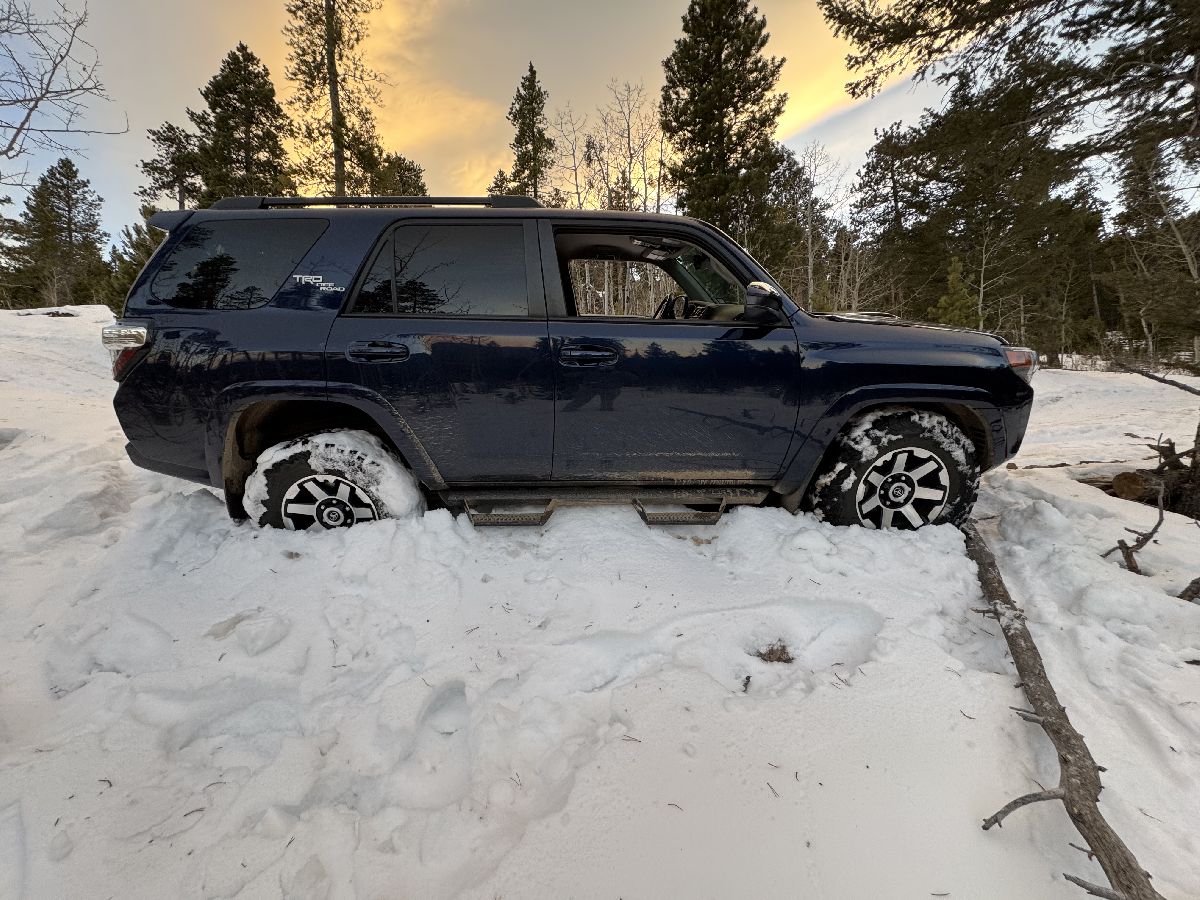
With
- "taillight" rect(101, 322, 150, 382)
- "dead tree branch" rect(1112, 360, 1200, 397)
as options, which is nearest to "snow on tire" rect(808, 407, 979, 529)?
"dead tree branch" rect(1112, 360, 1200, 397)

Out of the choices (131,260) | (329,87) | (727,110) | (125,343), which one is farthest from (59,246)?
(125,343)

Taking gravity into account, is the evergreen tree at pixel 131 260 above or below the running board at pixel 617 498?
above

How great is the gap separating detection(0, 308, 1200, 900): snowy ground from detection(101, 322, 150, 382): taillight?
891mm

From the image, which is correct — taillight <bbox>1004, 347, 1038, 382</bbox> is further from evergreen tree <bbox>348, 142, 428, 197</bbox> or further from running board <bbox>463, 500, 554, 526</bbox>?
evergreen tree <bbox>348, 142, 428, 197</bbox>

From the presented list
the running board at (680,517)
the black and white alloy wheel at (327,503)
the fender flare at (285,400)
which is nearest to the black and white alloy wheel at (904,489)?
the running board at (680,517)

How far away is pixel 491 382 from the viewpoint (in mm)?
2533

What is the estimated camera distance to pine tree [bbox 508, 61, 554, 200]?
79.9 ft

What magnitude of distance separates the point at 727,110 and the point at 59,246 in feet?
155

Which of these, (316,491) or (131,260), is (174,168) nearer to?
(131,260)

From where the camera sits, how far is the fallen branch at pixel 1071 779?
3.62 ft

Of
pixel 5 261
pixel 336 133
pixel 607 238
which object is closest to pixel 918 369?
pixel 607 238

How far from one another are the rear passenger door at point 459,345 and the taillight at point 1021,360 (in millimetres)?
2715

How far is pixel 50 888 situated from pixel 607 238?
138 inches

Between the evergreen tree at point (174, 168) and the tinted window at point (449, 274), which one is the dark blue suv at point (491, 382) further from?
the evergreen tree at point (174, 168)
